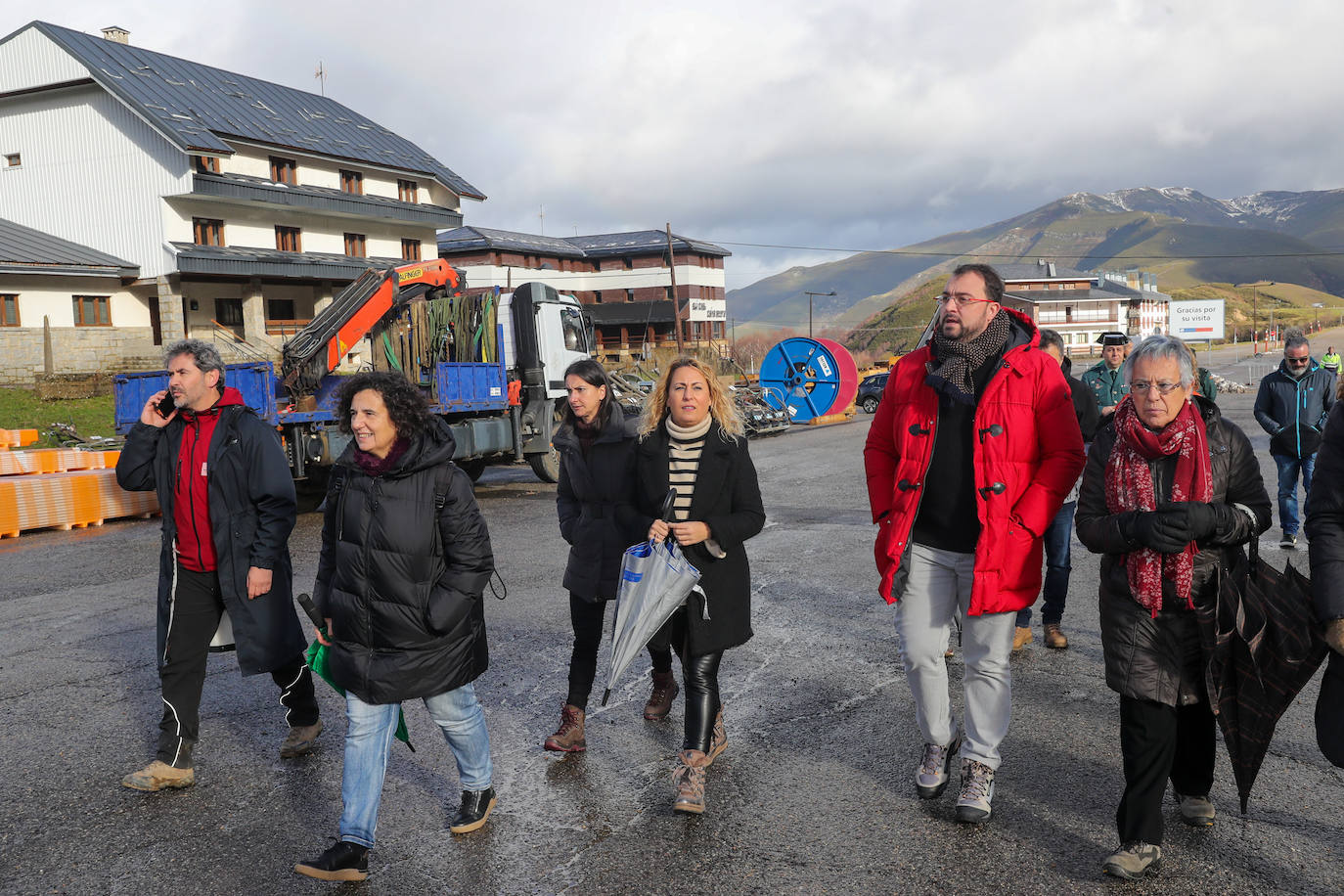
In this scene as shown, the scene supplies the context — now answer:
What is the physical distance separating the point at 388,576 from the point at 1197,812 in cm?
301

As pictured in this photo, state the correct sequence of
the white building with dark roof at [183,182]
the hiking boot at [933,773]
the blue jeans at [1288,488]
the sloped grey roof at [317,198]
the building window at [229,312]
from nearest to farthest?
the hiking boot at [933,773] → the blue jeans at [1288,488] → the white building with dark roof at [183,182] → the sloped grey roof at [317,198] → the building window at [229,312]

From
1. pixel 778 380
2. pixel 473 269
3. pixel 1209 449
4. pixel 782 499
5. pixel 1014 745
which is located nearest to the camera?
pixel 1209 449

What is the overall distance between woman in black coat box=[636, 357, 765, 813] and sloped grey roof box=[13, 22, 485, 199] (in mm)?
32698

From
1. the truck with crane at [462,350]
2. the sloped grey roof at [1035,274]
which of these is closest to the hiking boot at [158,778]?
the truck with crane at [462,350]

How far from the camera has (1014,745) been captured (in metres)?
4.38

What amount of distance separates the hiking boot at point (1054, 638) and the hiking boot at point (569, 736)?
2960mm

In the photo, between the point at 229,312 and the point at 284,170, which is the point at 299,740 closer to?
the point at 229,312

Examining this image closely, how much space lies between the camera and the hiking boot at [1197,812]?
3.55m

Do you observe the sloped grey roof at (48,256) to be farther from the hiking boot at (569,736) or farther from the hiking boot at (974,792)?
the hiking boot at (974,792)

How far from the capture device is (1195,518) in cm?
316

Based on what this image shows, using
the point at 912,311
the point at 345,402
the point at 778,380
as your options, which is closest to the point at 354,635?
the point at 345,402

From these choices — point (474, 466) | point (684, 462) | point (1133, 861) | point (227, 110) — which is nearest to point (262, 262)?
point (227, 110)

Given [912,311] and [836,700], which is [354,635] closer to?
[836,700]

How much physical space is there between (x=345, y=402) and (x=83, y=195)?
3772cm
